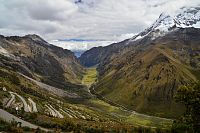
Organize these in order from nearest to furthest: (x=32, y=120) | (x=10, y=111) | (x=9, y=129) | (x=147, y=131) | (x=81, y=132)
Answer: (x=9, y=129), (x=81, y=132), (x=32, y=120), (x=147, y=131), (x=10, y=111)

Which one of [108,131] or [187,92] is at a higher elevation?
[187,92]

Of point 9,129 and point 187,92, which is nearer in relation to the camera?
point 9,129

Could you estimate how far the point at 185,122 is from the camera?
66188 mm

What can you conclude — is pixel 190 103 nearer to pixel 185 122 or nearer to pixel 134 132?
pixel 185 122

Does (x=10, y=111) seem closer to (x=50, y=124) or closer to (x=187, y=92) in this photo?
(x=50, y=124)

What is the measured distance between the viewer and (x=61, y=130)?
194ft

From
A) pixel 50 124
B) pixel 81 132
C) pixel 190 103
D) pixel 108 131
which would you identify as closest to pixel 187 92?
pixel 190 103

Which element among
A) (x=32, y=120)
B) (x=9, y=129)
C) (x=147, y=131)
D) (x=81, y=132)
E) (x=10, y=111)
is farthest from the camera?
(x=10, y=111)

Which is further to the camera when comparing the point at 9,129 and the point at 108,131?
the point at 108,131

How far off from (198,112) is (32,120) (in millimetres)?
31830

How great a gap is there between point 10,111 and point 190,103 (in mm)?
38535

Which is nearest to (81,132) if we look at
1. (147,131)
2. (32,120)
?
(32,120)

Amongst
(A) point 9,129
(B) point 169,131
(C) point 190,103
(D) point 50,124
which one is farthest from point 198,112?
(A) point 9,129

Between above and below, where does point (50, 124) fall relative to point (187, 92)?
below
